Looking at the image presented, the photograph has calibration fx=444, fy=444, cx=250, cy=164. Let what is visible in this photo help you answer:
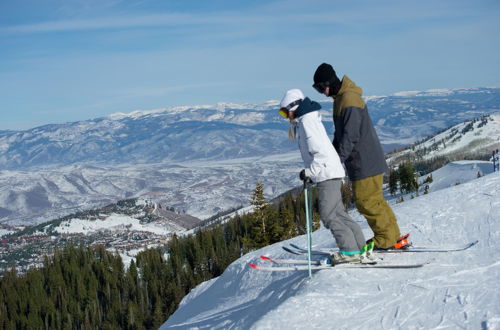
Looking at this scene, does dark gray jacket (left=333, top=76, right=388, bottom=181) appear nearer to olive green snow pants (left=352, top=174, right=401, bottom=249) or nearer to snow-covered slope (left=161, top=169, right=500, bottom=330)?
olive green snow pants (left=352, top=174, right=401, bottom=249)

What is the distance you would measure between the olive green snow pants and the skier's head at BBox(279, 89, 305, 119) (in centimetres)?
170

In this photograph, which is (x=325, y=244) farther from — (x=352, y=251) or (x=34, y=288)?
(x=34, y=288)

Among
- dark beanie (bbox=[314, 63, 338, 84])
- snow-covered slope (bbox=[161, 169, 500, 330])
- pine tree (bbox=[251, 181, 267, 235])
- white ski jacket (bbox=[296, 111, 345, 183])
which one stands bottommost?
pine tree (bbox=[251, 181, 267, 235])

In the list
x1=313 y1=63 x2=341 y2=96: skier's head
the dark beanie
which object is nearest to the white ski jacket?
x1=313 y1=63 x2=341 y2=96: skier's head

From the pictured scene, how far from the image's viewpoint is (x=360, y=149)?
7.50 meters

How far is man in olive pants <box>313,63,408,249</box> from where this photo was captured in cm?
722

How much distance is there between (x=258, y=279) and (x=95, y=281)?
3648 inches

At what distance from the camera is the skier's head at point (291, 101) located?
7.15 meters

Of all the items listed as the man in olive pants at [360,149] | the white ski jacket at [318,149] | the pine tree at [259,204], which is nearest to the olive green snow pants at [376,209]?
the man in olive pants at [360,149]

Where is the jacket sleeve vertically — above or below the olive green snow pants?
above

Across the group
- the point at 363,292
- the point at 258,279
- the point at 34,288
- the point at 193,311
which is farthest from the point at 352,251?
the point at 34,288

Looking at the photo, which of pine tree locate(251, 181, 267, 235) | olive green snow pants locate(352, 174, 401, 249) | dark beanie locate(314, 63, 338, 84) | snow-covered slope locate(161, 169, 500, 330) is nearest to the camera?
snow-covered slope locate(161, 169, 500, 330)

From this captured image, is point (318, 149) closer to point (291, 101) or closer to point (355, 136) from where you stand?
point (355, 136)

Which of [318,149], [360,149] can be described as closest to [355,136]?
[360,149]
